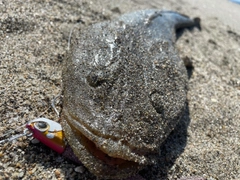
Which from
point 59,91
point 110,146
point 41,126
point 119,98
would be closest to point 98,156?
point 110,146

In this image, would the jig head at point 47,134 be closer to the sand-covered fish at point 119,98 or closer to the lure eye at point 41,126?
the lure eye at point 41,126

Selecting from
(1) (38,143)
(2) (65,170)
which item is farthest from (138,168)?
(1) (38,143)

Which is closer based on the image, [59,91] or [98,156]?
[98,156]

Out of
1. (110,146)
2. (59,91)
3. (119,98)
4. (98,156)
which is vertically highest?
(119,98)

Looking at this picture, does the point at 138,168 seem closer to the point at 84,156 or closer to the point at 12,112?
the point at 84,156

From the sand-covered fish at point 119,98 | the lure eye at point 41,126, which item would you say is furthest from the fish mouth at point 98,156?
the lure eye at point 41,126

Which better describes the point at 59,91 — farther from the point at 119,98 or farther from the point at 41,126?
the point at 119,98
